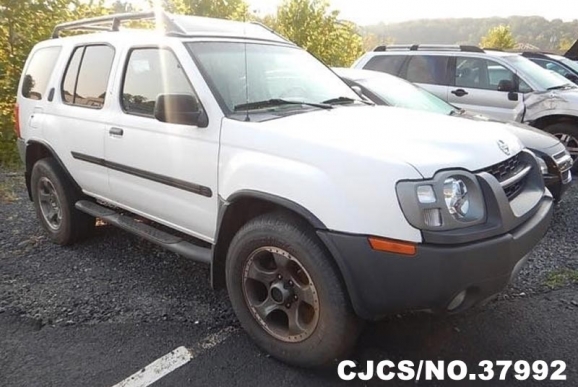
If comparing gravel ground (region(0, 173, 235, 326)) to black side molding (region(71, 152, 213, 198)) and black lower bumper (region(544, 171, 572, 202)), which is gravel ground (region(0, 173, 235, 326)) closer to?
black side molding (region(71, 152, 213, 198))

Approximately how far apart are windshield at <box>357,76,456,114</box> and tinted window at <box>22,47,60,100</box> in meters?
3.23

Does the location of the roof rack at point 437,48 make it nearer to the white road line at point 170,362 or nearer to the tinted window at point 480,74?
the tinted window at point 480,74

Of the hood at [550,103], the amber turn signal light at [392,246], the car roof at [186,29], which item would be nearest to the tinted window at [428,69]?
the hood at [550,103]

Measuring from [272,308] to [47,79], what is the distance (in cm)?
319

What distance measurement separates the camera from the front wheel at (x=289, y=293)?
8.00 ft

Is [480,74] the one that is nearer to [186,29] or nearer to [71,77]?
[186,29]

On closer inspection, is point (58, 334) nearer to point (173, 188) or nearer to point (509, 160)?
point (173, 188)

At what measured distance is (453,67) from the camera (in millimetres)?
7914

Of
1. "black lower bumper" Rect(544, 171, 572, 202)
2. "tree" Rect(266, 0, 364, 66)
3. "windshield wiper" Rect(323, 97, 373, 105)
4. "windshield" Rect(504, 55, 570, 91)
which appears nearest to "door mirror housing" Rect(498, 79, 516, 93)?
"windshield" Rect(504, 55, 570, 91)

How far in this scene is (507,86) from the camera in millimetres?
7332

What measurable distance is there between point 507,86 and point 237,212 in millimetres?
5980

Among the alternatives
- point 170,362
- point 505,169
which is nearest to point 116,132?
point 170,362

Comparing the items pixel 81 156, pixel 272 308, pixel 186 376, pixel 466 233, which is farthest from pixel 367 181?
pixel 81 156

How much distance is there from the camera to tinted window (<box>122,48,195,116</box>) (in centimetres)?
321
